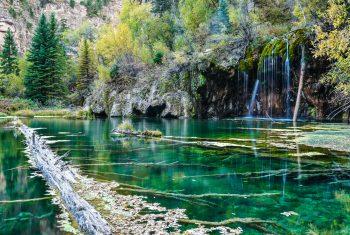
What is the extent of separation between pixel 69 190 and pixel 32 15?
150m

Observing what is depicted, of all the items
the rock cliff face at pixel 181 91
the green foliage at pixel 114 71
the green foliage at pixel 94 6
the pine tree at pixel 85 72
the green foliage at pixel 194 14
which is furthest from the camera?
the green foliage at pixel 94 6

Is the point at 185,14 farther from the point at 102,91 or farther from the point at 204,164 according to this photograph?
the point at 204,164

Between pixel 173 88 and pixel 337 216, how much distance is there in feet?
155

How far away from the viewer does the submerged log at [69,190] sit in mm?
7096

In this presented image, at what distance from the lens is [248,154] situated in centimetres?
1681

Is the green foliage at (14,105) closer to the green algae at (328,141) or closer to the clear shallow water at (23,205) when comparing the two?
the clear shallow water at (23,205)

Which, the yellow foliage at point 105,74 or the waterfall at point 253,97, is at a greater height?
the yellow foliage at point 105,74

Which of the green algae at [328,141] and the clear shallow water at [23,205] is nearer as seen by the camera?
the clear shallow water at [23,205]

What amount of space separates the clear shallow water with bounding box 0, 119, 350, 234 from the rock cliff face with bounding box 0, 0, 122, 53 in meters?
118

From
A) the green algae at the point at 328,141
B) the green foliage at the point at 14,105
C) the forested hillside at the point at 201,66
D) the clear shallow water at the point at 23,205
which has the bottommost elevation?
the clear shallow water at the point at 23,205

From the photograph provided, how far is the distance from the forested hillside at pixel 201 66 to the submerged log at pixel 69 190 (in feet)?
47.7

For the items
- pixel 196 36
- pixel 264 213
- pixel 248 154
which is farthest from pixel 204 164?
pixel 196 36

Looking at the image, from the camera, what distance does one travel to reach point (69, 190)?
31.4ft

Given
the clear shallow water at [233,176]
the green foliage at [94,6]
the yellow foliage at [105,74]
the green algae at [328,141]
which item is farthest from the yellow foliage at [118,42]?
the green foliage at [94,6]
